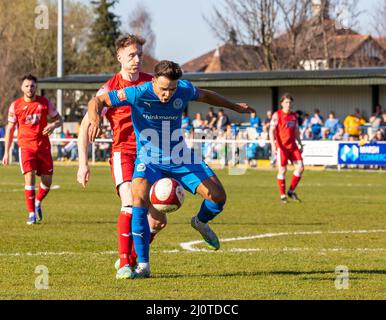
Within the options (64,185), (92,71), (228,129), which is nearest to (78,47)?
(92,71)

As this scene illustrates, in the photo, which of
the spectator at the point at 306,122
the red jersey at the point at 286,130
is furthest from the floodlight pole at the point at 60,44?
the red jersey at the point at 286,130

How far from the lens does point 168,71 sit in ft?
32.0

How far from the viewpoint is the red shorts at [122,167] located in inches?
414

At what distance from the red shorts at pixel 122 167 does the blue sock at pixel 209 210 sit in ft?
2.60

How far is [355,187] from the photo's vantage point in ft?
85.7

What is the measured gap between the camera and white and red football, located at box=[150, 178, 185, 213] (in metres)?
9.84

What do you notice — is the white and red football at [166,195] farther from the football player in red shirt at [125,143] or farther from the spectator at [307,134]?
the spectator at [307,134]

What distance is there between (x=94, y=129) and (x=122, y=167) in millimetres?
1119

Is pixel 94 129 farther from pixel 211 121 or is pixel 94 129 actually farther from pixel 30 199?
pixel 211 121

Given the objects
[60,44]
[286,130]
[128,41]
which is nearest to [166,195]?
[128,41]

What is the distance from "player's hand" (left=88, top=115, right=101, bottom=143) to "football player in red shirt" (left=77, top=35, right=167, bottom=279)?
17.0 inches

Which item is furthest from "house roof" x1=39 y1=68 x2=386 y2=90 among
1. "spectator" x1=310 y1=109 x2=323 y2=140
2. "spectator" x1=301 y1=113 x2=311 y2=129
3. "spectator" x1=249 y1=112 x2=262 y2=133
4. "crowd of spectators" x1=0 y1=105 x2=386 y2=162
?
"spectator" x1=310 y1=109 x2=323 y2=140
